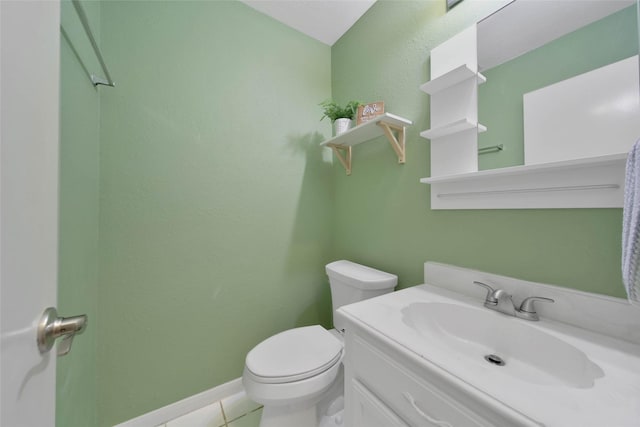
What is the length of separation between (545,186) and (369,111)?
83 centimetres

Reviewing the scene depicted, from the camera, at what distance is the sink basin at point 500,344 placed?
554 mm

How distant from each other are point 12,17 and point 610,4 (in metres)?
1.32

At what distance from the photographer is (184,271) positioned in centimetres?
118

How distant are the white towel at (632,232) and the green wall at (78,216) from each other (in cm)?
134

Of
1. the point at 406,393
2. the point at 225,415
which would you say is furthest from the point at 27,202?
the point at 225,415

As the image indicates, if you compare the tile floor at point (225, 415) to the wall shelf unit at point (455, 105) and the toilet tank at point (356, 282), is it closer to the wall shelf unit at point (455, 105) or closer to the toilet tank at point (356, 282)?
the toilet tank at point (356, 282)

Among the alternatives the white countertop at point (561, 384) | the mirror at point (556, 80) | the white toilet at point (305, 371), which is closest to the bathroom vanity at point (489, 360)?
the white countertop at point (561, 384)

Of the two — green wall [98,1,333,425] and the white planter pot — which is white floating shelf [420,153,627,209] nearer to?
the white planter pot

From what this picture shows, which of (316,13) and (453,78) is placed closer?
(453,78)

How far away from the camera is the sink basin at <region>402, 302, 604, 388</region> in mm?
554

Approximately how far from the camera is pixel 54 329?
1.17 feet

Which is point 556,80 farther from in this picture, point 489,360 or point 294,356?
point 294,356

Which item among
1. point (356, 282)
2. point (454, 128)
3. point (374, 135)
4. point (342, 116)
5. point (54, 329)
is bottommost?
point (356, 282)

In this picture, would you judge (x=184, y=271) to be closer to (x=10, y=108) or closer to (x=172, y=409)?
(x=172, y=409)
